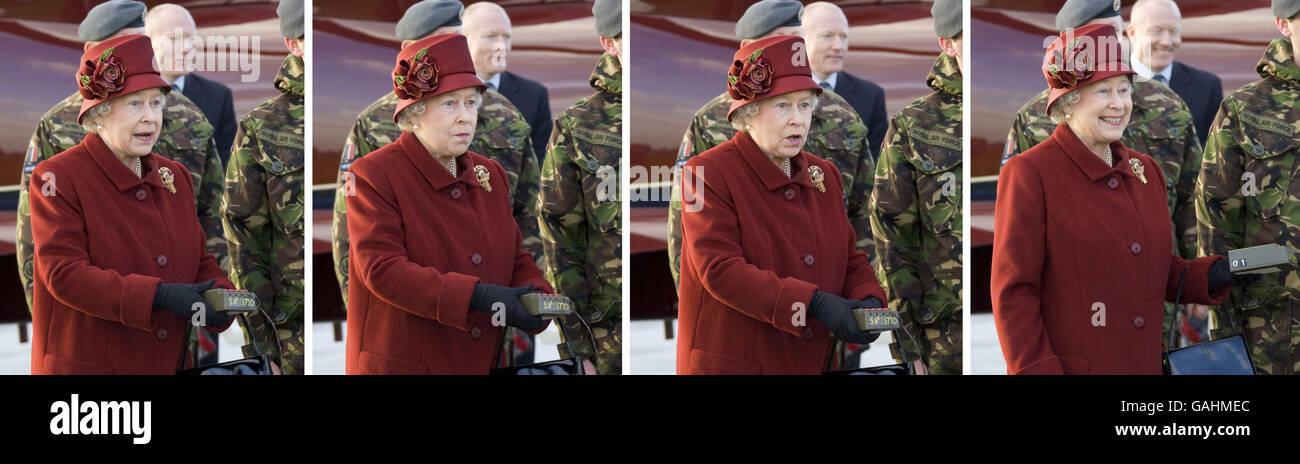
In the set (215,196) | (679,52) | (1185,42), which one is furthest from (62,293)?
(1185,42)

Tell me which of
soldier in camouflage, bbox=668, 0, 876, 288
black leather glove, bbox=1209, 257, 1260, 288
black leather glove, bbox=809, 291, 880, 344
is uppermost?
soldier in camouflage, bbox=668, 0, 876, 288

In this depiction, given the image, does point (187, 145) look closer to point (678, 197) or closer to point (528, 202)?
point (528, 202)

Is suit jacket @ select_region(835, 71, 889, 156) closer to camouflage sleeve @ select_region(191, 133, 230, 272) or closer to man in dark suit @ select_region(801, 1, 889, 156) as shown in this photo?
man in dark suit @ select_region(801, 1, 889, 156)

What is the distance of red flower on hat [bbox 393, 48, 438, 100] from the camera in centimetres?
715

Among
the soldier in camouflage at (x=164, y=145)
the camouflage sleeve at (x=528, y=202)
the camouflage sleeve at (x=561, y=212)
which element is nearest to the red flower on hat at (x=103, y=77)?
the soldier in camouflage at (x=164, y=145)

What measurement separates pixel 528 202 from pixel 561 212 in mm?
147

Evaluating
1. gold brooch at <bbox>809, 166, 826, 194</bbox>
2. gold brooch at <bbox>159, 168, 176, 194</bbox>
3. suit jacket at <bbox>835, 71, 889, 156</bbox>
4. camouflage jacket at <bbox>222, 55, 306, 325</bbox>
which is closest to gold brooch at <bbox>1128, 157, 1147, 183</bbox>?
suit jacket at <bbox>835, 71, 889, 156</bbox>

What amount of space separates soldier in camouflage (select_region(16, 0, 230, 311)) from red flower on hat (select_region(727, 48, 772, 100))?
2223 mm

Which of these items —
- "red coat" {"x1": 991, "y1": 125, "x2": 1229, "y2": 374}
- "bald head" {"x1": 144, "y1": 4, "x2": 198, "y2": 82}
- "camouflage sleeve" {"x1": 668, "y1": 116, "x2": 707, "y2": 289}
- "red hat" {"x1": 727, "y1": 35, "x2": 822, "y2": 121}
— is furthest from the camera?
"bald head" {"x1": 144, "y1": 4, "x2": 198, "y2": 82}

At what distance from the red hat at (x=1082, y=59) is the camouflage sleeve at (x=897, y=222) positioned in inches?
27.3

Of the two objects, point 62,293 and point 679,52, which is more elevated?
point 679,52
